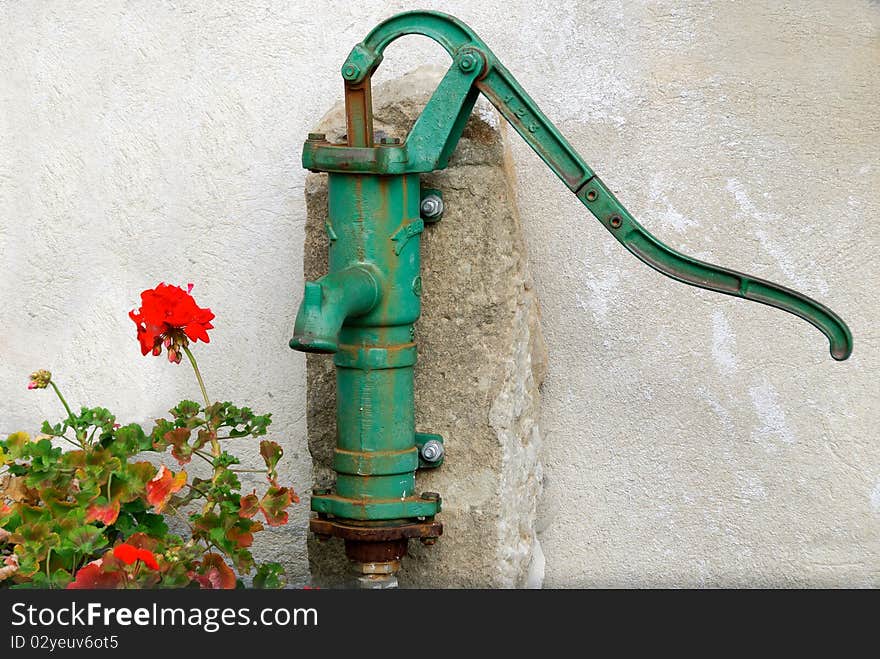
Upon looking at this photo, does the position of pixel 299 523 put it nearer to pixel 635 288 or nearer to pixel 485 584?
pixel 485 584

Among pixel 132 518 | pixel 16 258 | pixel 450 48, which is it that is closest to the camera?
pixel 450 48

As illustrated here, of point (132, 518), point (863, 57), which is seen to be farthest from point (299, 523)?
point (863, 57)

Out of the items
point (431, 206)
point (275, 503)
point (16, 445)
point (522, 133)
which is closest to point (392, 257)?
point (431, 206)

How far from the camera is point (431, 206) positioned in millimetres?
1854

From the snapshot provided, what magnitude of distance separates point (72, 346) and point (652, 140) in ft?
3.41

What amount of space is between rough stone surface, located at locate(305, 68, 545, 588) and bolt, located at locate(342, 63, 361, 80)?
Answer: 170 mm

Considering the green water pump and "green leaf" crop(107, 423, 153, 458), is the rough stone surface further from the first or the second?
"green leaf" crop(107, 423, 153, 458)

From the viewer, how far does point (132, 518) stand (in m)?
1.88

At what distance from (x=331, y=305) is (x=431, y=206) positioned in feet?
0.91

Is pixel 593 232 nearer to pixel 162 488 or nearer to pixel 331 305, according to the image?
Result: pixel 331 305

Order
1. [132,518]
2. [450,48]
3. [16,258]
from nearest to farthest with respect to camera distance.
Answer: [450,48] → [132,518] → [16,258]

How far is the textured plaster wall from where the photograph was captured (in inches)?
79.1

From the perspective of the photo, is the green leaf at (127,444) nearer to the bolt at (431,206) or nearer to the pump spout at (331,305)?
Result: the pump spout at (331,305)

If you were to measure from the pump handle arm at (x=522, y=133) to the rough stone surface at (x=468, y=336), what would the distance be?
11cm
